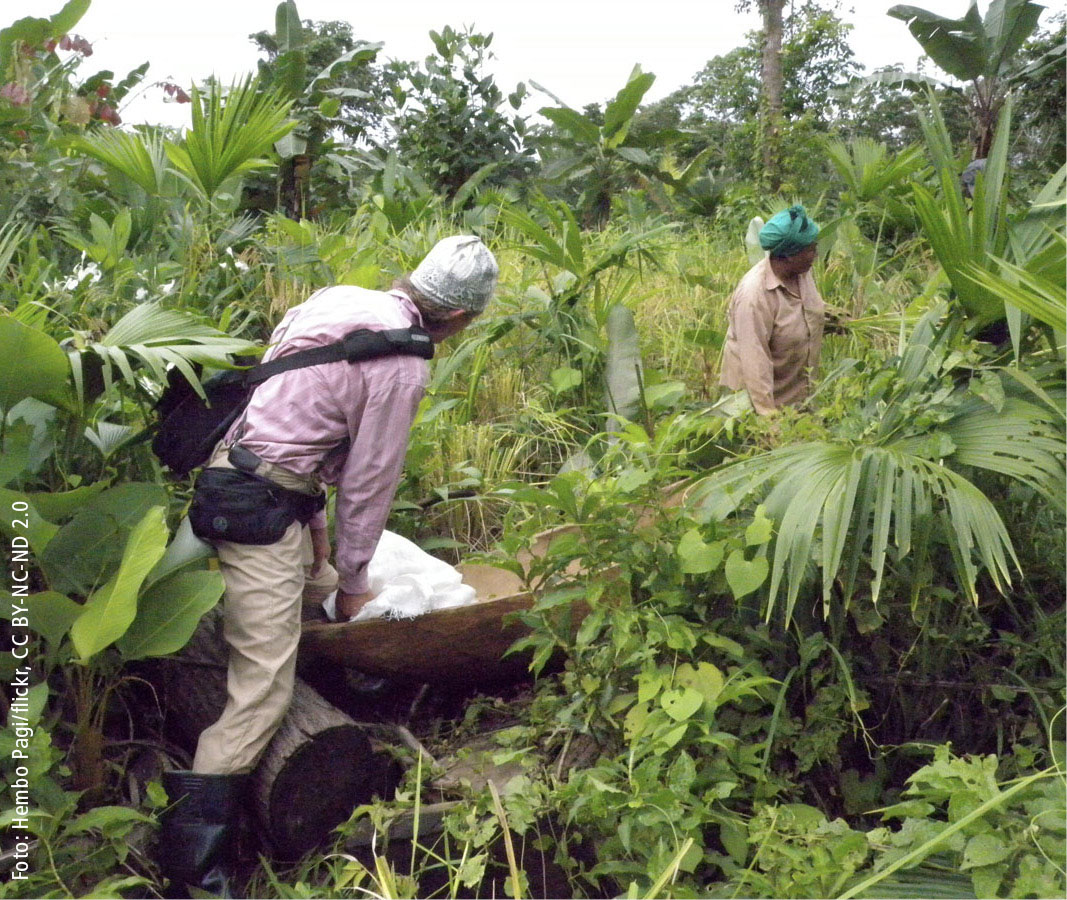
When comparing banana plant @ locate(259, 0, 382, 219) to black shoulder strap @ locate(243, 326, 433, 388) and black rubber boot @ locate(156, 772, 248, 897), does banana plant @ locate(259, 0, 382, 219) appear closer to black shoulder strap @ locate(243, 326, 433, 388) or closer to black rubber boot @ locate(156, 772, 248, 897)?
black shoulder strap @ locate(243, 326, 433, 388)

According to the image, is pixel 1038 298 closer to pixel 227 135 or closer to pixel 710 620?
pixel 710 620

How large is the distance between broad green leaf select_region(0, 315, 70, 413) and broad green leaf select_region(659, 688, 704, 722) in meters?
1.79

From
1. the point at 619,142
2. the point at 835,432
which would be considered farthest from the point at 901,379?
the point at 619,142

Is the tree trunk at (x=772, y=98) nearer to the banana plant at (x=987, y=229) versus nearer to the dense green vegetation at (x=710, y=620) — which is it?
the dense green vegetation at (x=710, y=620)

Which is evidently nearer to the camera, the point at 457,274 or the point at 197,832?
the point at 197,832

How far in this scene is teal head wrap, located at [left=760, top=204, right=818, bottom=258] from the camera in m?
4.34

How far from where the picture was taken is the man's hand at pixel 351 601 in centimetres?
330

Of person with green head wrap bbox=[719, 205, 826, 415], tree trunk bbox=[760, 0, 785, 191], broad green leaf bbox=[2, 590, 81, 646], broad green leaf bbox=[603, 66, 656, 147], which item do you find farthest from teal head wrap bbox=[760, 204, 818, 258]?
tree trunk bbox=[760, 0, 785, 191]

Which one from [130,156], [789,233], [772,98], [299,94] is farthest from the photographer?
[772,98]

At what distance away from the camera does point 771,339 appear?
4516mm

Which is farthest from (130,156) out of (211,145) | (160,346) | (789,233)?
(789,233)

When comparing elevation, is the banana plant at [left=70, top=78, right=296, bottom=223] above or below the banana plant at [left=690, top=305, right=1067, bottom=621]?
above

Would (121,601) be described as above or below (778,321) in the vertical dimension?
below

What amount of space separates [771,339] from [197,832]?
2994mm
